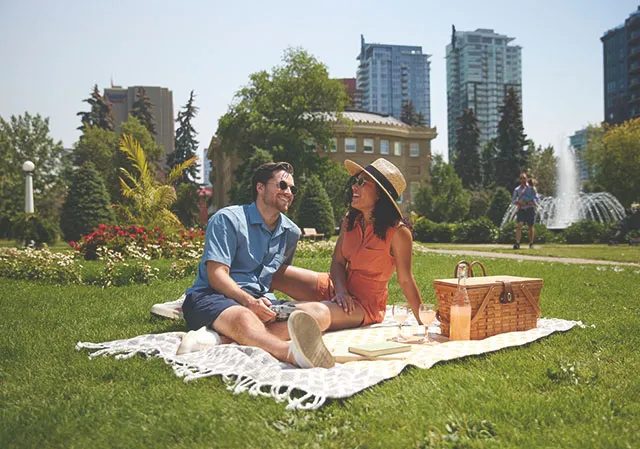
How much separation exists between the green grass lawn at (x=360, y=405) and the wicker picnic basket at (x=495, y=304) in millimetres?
331

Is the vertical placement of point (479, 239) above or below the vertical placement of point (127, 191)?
below

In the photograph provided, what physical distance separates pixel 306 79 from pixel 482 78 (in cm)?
10782

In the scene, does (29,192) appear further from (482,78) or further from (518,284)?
(482,78)

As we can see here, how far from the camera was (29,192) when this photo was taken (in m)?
22.6

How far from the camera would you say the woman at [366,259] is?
15.8 feet

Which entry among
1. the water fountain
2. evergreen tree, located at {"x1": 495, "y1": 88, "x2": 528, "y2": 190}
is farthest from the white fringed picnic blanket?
evergreen tree, located at {"x1": 495, "y1": 88, "x2": 528, "y2": 190}

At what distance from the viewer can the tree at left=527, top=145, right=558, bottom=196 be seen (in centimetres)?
4819

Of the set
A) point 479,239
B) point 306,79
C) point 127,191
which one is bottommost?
point 479,239

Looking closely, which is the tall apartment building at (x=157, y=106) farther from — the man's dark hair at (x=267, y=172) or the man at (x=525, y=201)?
the man's dark hair at (x=267, y=172)

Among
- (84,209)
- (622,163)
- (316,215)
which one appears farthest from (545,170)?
(84,209)

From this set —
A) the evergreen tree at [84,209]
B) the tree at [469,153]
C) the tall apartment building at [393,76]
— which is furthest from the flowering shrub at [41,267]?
the tall apartment building at [393,76]

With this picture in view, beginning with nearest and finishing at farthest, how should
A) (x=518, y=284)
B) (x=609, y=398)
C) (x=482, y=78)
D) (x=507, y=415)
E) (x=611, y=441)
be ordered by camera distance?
(x=611, y=441)
(x=507, y=415)
(x=609, y=398)
(x=518, y=284)
(x=482, y=78)

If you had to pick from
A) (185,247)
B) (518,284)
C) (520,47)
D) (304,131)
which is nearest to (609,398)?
(518,284)

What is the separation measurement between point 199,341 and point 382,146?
53.8 m
